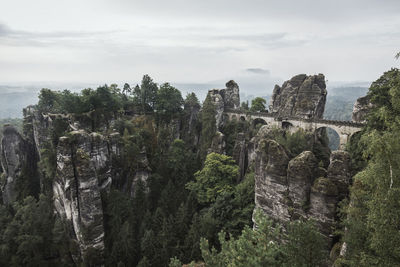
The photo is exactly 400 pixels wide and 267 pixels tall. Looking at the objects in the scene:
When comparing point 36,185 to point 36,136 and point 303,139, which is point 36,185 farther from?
point 303,139

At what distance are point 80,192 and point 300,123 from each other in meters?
35.4

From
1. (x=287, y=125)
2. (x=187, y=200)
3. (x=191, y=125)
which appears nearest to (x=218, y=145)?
(x=191, y=125)

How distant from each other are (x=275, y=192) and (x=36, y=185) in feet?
139

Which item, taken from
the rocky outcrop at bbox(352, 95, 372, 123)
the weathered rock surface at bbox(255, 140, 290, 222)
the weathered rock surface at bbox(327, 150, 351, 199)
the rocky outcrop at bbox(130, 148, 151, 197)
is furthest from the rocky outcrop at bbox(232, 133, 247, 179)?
the rocky outcrop at bbox(352, 95, 372, 123)

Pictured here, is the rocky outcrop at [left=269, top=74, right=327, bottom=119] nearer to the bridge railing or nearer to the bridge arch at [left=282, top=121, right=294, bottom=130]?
the bridge railing

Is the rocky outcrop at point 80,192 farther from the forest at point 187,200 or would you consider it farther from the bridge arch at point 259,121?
the bridge arch at point 259,121

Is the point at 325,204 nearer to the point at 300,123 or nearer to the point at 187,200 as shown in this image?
the point at 187,200

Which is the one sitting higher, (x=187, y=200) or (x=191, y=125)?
(x=191, y=125)

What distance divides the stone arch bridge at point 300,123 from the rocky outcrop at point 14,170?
Answer: 40309mm

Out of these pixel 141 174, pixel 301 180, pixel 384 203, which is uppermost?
pixel 384 203

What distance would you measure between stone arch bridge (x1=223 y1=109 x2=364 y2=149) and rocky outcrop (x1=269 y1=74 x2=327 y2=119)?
3.87 feet

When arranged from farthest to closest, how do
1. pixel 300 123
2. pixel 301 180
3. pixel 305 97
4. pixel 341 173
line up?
pixel 305 97 → pixel 300 123 → pixel 301 180 → pixel 341 173

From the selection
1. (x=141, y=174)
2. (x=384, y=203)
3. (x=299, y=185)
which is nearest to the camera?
(x=384, y=203)

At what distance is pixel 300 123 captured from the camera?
40.5 metres
